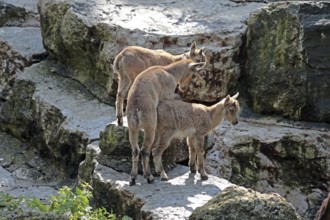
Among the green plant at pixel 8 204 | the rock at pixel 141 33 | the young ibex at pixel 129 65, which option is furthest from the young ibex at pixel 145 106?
the rock at pixel 141 33

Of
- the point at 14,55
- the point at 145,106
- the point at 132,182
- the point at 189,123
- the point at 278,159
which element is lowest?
the point at 278,159

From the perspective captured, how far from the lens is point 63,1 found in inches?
531

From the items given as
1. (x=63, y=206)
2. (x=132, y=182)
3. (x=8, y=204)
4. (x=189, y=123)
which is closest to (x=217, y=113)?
(x=189, y=123)

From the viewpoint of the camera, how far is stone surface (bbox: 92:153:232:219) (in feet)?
30.0

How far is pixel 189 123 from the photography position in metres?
10.1

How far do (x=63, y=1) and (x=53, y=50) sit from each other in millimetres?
857

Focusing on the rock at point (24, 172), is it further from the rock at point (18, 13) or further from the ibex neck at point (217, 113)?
the rock at point (18, 13)

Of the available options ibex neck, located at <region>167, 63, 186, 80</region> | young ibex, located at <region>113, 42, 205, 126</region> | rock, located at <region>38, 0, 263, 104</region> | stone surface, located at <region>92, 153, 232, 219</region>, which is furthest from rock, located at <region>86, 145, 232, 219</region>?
rock, located at <region>38, 0, 263, 104</region>

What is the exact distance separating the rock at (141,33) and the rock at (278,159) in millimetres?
802

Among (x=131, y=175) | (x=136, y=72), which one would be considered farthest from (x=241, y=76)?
(x=131, y=175)

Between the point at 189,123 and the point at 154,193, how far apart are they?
100 cm

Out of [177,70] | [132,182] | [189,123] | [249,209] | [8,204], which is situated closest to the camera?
[249,209]

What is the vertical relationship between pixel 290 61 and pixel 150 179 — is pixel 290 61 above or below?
above

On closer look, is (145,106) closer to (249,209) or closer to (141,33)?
(249,209)
